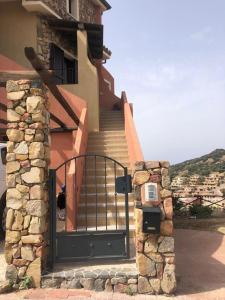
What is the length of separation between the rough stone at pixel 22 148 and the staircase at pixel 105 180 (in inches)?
64.5

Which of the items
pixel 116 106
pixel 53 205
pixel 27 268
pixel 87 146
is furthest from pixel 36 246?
pixel 116 106

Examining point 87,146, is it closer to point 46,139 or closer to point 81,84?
point 81,84

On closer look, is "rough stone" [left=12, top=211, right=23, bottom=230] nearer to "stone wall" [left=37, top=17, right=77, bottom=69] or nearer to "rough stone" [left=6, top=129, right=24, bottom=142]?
"rough stone" [left=6, top=129, right=24, bottom=142]

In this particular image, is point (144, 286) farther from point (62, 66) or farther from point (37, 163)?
point (62, 66)

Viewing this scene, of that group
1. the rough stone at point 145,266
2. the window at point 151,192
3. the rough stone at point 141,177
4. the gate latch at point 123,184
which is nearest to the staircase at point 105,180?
the gate latch at point 123,184

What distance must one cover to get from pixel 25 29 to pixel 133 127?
277 inches

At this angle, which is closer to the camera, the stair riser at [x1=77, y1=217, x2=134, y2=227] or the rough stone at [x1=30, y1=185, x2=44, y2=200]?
the rough stone at [x1=30, y1=185, x2=44, y2=200]

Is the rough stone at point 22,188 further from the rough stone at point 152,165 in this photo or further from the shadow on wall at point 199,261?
the shadow on wall at point 199,261

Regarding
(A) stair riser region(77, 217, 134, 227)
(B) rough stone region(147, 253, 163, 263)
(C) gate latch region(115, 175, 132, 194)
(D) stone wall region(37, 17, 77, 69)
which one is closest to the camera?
(B) rough stone region(147, 253, 163, 263)

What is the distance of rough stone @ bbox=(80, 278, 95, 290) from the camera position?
17.8 feet

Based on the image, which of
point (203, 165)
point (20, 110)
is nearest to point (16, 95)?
point (20, 110)

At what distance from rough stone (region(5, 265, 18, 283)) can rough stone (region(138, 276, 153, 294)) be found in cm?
222

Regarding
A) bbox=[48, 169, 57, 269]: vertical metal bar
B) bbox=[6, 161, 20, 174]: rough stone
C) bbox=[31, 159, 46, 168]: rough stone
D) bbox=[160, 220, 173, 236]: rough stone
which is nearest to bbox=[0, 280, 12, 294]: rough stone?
bbox=[48, 169, 57, 269]: vertical metal bar

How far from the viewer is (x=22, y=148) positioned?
584 cm
